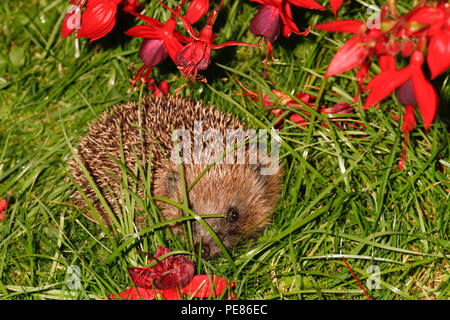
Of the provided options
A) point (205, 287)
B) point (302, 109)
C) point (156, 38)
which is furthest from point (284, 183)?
point (156, 38)

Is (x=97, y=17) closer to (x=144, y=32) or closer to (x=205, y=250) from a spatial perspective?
(x=144, y=32)

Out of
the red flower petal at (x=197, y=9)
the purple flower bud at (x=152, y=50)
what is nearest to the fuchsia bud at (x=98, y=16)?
the purple flower bud at (x=152, y=50)

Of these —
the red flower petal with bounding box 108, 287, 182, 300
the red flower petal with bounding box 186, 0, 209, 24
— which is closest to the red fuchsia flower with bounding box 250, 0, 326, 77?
the red flower petal with bounding box 186, 0, 209, 24

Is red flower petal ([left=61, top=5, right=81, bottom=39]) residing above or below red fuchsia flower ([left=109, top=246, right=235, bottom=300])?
above

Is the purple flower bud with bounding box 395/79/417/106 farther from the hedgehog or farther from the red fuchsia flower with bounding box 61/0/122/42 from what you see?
the red fuchsia flower with bounding box 61/0/122/42

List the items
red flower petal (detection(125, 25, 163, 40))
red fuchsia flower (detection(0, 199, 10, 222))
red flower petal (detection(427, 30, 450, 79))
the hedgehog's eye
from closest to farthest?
red flower petal (detection(427, 30, 450, 79)) → red flower petal (detection(125, 25, 163, 40)) → the hedgehog's eye → red fuchsia flower (detection(0, 199, 10, 222))

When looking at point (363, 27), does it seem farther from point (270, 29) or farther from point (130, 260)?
point (130, 260)

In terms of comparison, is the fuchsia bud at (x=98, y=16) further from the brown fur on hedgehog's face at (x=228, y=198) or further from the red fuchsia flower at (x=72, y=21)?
the brown fur on hedgehog's face at (x=228, y=198)
